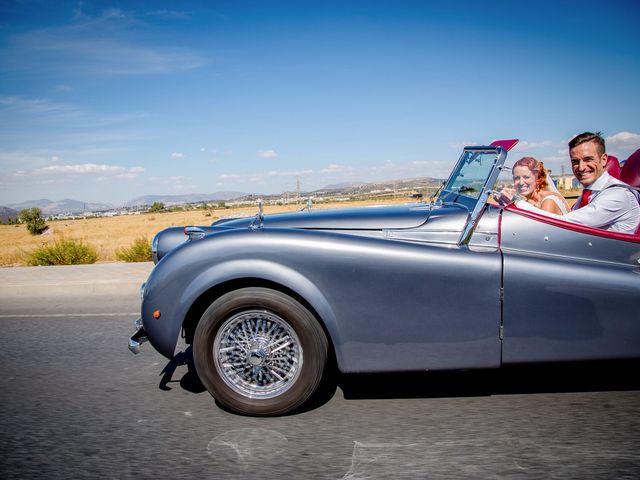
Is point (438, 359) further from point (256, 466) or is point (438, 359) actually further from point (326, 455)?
point (256, 466)

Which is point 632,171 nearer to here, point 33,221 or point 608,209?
point 608,209

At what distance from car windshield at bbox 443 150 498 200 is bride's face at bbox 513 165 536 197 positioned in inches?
17.6

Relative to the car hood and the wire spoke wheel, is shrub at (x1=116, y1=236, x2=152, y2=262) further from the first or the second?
the wire spoke wheel

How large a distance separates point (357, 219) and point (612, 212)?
5.50 ft

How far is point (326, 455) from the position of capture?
2.65 meters

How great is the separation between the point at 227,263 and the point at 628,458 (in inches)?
90.4

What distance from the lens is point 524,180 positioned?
427 centimetres

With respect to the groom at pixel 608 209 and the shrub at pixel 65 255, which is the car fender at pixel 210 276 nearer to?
the groom at pixel 608 209

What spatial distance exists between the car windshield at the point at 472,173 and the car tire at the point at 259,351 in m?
1.52

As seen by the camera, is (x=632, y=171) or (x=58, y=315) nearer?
(x=632, y=171)

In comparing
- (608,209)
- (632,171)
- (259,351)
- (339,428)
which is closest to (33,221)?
(259,351)

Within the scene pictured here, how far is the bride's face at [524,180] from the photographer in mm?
4246

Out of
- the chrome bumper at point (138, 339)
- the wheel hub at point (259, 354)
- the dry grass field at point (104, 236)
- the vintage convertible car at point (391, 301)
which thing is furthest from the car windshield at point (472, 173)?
the chrome bumper at point (138, 339)

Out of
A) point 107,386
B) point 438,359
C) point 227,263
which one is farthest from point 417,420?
point 107,386
